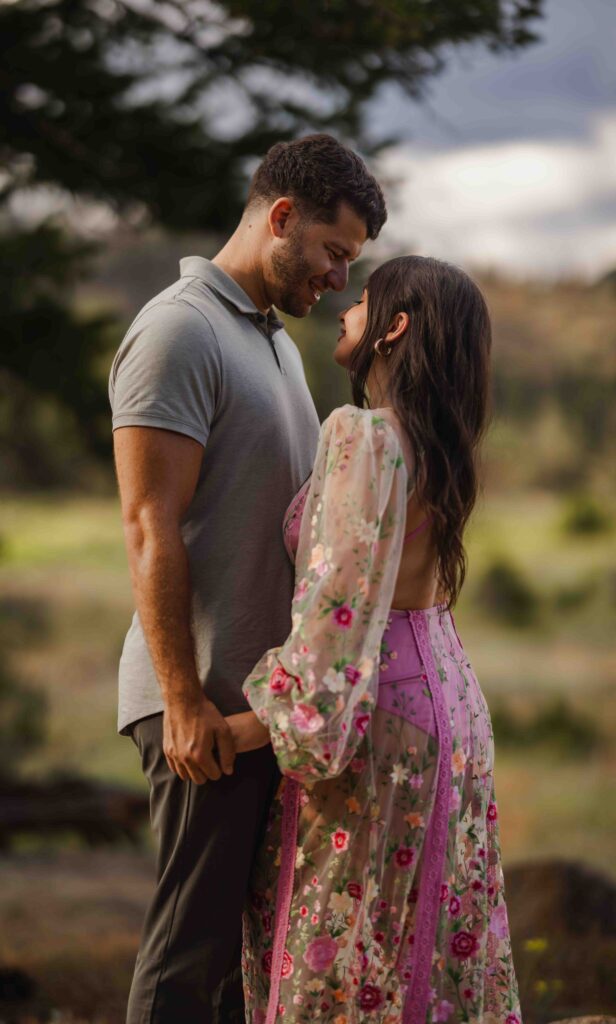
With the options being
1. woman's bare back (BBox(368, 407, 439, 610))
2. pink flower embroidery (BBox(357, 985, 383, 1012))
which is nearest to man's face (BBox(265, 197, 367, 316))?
woman's bare back (BBox(368, 407, 439, 610))

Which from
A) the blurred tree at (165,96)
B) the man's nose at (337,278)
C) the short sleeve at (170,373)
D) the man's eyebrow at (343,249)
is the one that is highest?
the blurred tree at (165,96)

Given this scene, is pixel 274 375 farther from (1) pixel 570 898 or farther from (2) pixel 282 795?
(1) pixel 570 898

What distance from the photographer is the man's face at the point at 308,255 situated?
6.14ft

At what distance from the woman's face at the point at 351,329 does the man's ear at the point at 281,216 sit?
0.19 meters

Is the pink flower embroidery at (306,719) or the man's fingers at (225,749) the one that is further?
the man's fingers at (225,749)

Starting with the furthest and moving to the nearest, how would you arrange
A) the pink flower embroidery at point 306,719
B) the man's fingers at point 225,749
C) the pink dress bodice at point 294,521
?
the pink dress bodice at point 294,521 → the man's fingers at point 225,749 → the pink flower embroidery at point 306,719

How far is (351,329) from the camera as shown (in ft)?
5.86

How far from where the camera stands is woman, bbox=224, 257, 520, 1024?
1.58 m

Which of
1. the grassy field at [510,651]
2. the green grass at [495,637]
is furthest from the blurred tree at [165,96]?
the green grass at [495,637]

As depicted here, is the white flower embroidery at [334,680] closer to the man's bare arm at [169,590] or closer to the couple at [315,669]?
the couple at [315,669]

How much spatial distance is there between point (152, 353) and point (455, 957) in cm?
103

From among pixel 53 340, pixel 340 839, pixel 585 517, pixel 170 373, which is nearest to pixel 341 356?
pixel 170 373

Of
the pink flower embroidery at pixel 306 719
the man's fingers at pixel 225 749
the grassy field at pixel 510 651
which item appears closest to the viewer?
the pink flower embroidery at pixel 306 719

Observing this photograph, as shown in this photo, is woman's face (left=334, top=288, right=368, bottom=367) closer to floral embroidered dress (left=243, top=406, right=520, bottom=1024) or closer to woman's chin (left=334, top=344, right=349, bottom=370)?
woman's chin (left=334, top=344, right=349, bottom=370)
